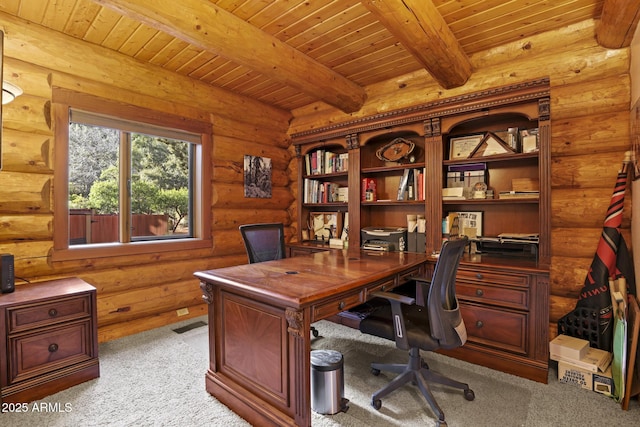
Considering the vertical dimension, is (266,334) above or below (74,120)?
below

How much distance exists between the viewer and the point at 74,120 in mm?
2701

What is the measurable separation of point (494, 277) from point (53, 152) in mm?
3625

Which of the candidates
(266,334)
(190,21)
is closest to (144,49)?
(190,21)

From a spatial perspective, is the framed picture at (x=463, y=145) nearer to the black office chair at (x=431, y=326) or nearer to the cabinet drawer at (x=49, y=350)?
the black office chair at (x=431, y=326)

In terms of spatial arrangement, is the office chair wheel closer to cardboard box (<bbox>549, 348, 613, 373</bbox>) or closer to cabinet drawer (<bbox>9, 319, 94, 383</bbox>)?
cardboard box (<bbox>549, 348, 613, 373</bbox>)

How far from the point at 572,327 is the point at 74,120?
4.32 metres

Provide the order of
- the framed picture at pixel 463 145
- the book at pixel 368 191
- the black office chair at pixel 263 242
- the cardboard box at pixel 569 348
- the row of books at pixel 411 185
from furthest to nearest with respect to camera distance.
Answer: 1. the book at pixel 368 191
2. the row of books at pixel 411 185
3. the framed picture at pixel 463 145
4. the black office chair at pixel 263 242
5. the cardboard box at pixel 569 348

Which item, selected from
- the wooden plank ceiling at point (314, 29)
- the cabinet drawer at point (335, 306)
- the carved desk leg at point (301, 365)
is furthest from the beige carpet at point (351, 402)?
the wooden plank ceiling at point (314, 29)

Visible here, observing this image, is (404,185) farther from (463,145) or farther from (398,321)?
(398,321)

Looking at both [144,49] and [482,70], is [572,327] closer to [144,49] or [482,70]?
[482,70]

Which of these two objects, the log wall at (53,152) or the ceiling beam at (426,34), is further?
the log wall at (53,152)

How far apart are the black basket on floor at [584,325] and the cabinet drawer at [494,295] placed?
1.43 feet

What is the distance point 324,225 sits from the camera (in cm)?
416

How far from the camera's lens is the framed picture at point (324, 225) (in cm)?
403
